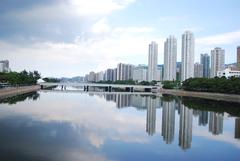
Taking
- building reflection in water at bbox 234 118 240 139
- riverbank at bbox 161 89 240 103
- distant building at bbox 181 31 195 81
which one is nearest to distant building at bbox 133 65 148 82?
distant building at bbox 181 31 195 81

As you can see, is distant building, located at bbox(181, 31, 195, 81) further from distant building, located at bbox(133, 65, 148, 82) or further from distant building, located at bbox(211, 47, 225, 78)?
distant building, located at bbox(133, 65, 148, 82)

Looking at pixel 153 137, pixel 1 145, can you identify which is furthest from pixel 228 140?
pixel 1 145

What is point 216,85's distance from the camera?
37438mm

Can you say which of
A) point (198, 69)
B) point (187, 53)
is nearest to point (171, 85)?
point (187, 53)

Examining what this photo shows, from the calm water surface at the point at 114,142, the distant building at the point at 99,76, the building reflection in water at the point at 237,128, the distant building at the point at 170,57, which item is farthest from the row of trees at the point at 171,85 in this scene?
the distant building at the point at 99,76

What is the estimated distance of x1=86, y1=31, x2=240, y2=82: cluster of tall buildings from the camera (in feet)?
216

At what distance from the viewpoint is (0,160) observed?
25.0 ft

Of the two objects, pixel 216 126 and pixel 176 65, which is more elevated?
pixel 176 65

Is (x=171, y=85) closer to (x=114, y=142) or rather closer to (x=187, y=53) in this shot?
(x=187, y=53)

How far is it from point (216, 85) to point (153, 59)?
46.5 meters

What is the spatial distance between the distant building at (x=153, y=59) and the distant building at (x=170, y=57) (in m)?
5.89

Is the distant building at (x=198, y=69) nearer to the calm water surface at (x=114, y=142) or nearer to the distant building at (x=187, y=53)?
the distant building at (x=187, y=53)

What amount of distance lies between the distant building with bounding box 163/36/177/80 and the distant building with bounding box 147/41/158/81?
589 centimetres

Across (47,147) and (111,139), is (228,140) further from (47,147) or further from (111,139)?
(47,147)
